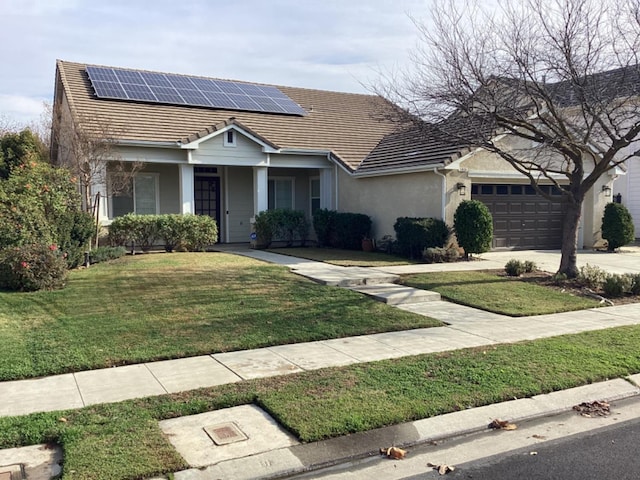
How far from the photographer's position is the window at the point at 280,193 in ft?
69.8

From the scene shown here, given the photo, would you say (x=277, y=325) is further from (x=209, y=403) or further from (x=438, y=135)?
(x=438, y=135)

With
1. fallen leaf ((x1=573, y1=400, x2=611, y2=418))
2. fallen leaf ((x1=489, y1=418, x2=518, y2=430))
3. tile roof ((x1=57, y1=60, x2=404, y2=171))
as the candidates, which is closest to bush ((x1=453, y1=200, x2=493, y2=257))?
tile roof ((x1=57, y1=60, x2=404, y2=171))

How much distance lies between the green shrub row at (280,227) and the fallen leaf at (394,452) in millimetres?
14245

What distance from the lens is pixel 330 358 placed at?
267 inches

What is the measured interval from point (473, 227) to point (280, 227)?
21.1 feet

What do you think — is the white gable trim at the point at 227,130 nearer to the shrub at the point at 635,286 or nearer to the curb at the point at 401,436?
the shrub at the point at 635,286

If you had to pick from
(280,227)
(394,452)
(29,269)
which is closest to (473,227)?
(280,227)

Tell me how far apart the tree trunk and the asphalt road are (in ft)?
27.4

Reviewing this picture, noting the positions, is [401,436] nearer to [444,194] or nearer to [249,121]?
[444,194]

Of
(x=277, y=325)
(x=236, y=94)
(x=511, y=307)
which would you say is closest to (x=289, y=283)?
(x=277, y=325)

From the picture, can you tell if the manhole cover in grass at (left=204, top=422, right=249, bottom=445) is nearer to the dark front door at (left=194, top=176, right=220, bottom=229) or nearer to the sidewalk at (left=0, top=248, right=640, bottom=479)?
the sidewalk at (left=0, top=248, right=640, bottom=479)

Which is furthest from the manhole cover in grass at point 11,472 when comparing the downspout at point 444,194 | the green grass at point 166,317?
the downspout at point 444,194

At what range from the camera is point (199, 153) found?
1762 centimetres

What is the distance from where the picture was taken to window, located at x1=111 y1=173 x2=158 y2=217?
1814 cm
